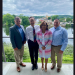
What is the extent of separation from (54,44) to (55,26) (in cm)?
46

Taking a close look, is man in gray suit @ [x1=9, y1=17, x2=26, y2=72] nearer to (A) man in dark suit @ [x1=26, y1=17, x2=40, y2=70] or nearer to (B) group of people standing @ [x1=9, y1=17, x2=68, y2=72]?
(B) group of people standing @ [x1=9, y1=17, x2=68, y2=72]

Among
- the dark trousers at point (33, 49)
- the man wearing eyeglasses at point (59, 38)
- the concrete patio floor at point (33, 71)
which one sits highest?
the man wearing eyeglasses at point (59, 38)

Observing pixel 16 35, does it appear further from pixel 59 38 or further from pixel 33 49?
pixel 59 38

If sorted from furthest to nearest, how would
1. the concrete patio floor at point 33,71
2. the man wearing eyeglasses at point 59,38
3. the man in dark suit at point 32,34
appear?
the concrete patio floor at point 33,71 < the man in dark suit at point 32,34 < the man wearing eyeglasses at point 59,38

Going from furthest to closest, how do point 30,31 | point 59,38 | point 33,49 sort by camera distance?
point 33,49
point 30,31
point 59,38

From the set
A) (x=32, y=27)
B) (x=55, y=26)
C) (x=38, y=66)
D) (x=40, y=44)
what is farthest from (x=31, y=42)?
(x=38, y=66)

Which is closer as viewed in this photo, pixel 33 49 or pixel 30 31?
pixel 30 31

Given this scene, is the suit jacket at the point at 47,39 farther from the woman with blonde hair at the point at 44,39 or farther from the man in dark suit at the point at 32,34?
the man in dark suit at the point at 32,34

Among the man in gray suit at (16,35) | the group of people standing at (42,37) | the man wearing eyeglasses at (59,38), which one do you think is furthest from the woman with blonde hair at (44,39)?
the man in gray suit at (16,35)

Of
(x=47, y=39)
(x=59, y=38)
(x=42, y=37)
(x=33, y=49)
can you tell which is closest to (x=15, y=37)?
(x=33, y=49)

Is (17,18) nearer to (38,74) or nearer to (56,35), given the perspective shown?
(56,35)

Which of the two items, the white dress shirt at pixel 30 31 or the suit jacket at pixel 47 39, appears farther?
the white dress shirt at pixel 30 31

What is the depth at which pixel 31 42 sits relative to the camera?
1795mm

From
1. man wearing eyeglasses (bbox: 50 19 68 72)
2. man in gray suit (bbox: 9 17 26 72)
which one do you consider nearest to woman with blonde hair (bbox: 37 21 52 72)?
man wearing eyeglasses (bbox: 50 19 68 72)
